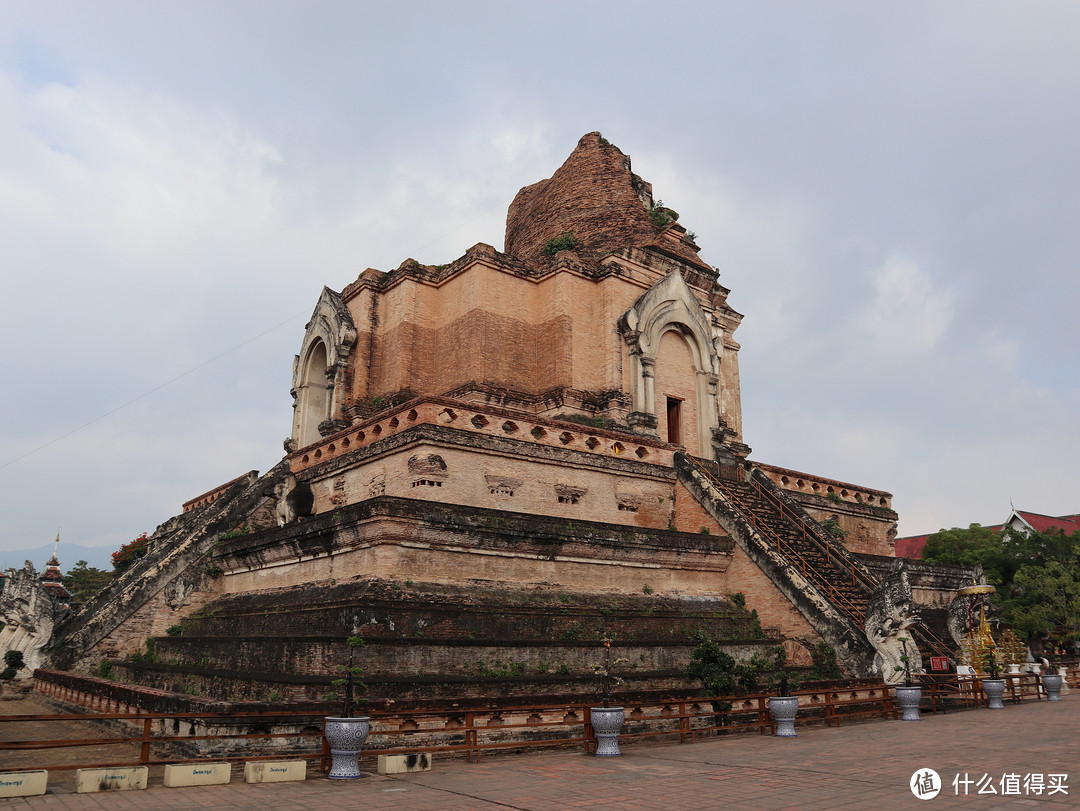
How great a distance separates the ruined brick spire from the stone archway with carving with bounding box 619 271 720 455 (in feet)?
7.08

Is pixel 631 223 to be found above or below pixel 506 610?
above

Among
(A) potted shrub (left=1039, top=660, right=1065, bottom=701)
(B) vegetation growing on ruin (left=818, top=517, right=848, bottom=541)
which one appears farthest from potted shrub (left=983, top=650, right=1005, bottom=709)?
(B) vegetation growing on ruin (left=818, top=517, right=848, bottom=541)

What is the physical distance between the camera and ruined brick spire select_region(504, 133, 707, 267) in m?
24.4

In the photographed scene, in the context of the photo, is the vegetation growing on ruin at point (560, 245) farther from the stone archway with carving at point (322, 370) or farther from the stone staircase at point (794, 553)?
the stone staircase at point (794, 553)

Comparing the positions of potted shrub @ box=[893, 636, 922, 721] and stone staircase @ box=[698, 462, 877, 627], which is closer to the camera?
potted shrub @ box=[893, 636, 922, 721]

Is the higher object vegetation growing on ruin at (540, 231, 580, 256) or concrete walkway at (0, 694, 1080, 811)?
vegetation growing on ruin at (540, 231, 580, 256)

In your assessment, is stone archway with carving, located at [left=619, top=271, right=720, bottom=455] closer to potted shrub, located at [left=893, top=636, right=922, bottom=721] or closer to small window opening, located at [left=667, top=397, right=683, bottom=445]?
small window opening, located at [left=667, top=397, right=683, bottom=445]

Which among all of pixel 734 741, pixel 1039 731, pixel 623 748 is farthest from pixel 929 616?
pixel 623 748

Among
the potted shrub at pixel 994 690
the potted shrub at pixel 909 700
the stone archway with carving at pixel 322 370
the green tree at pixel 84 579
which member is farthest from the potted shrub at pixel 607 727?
the green tree at pixel 84 579

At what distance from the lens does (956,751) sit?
9.71 meters

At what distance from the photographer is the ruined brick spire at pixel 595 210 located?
2444 centimetres

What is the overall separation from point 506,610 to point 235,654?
4238 mm

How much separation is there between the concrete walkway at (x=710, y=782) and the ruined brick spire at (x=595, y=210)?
51.8 ft

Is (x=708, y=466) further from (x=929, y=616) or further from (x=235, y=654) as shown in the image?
(x=235, y=654)
